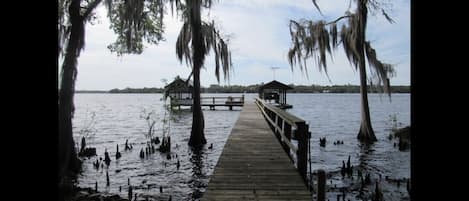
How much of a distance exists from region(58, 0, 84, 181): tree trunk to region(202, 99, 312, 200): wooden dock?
2344 mm

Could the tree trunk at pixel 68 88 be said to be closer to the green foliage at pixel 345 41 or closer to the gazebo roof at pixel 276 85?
the green foliage at pixel 345 41

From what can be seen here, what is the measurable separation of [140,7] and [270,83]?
30241mm

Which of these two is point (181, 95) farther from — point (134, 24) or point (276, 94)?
point (134, 24)

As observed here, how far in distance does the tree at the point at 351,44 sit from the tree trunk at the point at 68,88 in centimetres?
1087

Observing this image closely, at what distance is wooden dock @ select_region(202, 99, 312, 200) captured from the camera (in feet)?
13.1

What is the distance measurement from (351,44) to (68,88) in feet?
41.5

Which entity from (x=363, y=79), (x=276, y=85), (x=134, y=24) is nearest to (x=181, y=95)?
(x=276, y=85)

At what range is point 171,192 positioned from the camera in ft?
28.0

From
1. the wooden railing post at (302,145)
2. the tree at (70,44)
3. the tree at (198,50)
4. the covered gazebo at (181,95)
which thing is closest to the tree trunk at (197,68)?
the tree at (198,50)

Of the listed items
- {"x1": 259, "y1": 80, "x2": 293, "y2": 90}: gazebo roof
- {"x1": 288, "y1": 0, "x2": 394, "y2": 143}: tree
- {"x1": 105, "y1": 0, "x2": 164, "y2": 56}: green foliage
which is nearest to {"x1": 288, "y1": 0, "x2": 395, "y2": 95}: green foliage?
{"x1": 288, "y1": 0, "x2": 394, "y2": 143}: tree
